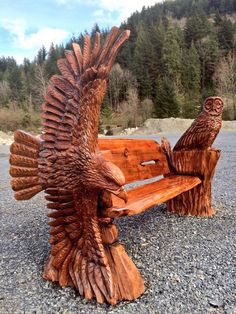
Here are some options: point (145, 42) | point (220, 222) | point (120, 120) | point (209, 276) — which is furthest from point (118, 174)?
point (145, 42)

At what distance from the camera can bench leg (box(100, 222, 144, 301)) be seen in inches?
89.4

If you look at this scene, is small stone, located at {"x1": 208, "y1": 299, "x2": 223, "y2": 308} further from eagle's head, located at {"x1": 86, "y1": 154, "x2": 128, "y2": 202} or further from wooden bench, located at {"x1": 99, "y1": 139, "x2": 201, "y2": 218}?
eagle's head, located at {"x1": 86, "y1": 154, "x2": 128, "y2": 202}

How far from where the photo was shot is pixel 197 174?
4.01m

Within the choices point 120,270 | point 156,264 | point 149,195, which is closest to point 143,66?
point 149,195

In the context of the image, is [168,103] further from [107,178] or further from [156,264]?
[107,178]

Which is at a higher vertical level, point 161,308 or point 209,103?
point 209,103

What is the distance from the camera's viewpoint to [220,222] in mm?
3785

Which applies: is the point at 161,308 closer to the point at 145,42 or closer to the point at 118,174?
the point at 118,174

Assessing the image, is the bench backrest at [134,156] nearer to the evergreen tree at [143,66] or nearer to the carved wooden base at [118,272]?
the carved wooden base at [118,272]

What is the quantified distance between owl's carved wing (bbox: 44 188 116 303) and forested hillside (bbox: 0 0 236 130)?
26031 millimetres

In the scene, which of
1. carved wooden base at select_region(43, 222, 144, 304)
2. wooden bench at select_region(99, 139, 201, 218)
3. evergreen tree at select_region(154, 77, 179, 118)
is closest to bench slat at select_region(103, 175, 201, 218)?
wooden bench at select_region(99, 139, 201, 218)

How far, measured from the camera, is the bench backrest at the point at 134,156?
311cm

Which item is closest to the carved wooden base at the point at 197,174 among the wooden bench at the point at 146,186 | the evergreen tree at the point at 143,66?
the wooden bench at the point at 146,186

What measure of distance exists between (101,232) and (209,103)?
84.8 inches
